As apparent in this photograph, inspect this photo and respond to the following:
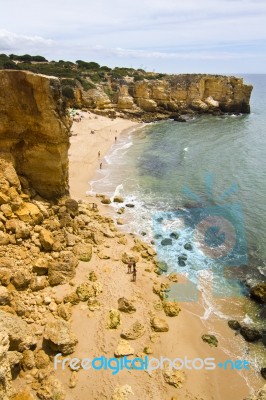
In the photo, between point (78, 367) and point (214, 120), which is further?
point (214, 120)

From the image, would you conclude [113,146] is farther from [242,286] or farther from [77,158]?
[242,286]

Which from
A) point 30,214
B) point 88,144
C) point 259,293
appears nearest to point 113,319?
point 30,214

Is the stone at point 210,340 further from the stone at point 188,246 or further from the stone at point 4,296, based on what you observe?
the stone at point 4,296

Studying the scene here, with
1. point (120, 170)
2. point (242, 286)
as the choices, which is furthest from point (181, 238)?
point (120, 170)

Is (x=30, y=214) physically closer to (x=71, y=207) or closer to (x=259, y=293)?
(x=71, y=207)

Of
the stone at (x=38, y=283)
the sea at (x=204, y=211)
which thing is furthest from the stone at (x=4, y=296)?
the sea at (x=204, y=211)

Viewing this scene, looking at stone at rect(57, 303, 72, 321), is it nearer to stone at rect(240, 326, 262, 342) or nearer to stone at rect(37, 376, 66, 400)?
stone at rect(37, 376, 66, 400)
